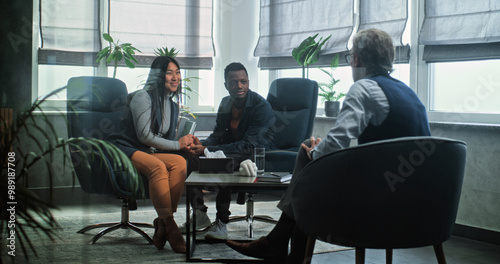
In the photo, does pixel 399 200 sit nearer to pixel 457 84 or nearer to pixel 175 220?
pixel 175 220

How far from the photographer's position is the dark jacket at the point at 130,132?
82.0 inches

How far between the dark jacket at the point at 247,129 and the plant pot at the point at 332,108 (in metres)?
0.78

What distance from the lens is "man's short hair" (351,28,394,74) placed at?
6.57ft

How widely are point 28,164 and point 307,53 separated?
10.2 feet

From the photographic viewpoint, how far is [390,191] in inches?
65.5

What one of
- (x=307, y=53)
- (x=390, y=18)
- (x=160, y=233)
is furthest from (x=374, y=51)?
(x=307, y=53)

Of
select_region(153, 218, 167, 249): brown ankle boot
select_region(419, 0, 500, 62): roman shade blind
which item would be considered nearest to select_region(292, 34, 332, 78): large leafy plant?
select_region(419, 0, 500, 62): roman shade blind

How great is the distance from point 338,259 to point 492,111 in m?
1.33

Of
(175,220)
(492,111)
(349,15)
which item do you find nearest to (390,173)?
(175,220)

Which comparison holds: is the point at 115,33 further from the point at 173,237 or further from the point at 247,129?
the point at 247,129

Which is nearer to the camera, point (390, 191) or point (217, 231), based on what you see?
point (390, 191)

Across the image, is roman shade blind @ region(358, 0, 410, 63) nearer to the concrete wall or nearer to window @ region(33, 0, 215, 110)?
the concrete wall

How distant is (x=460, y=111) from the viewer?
10.8 feet

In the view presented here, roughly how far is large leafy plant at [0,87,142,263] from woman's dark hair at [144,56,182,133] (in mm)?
1125
